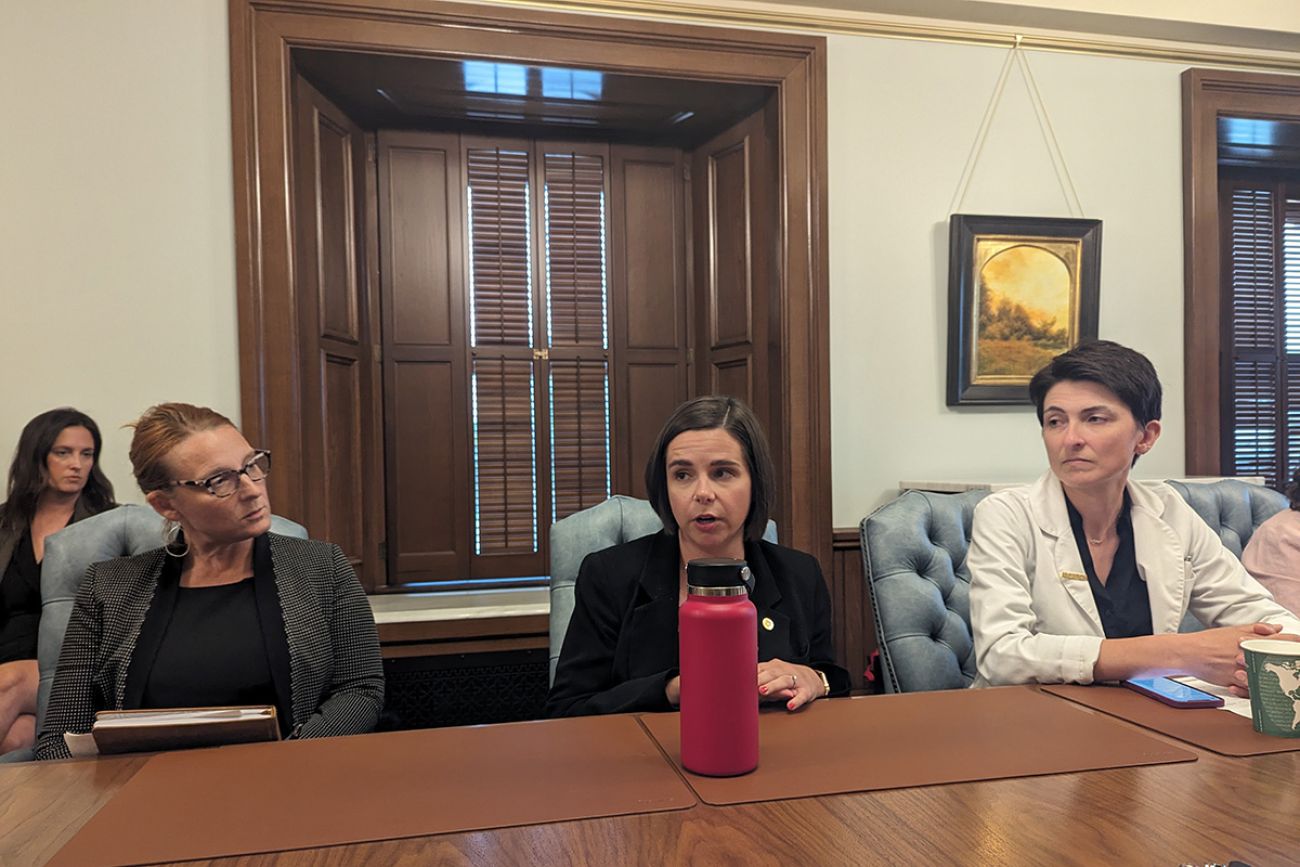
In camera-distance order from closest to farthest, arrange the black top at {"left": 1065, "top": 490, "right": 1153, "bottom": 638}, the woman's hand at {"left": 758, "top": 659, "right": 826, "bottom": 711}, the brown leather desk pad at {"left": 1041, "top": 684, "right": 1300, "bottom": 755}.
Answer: the brown leather desk pad at {"left": 1041, "top": 684, "right": 1300, "bottom": 755} < the woman's hand at {"left": 758, "top": 659, "right": 826, "bottom": 711} < the black top at {"left": 1065, "top": 490, "right": 1153, "bottom": 638}

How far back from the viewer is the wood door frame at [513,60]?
8.81 feet

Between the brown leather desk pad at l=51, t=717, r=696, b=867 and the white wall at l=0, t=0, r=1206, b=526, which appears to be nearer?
the brown leather desk pad at l=51, t=717, r=696, b=867

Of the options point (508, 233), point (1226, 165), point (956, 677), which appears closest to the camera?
point (956, 677)

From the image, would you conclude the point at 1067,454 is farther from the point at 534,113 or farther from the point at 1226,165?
the point at 1226,165

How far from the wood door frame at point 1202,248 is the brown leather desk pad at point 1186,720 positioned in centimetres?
249

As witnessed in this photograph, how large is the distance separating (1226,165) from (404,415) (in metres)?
3.72

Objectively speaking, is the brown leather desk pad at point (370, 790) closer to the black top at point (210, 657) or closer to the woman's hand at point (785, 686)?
the woman's hand at point (785, 686)

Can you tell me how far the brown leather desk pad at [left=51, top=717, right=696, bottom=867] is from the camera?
84 cm

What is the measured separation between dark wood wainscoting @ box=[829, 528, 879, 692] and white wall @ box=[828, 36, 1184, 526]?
10 centimetres

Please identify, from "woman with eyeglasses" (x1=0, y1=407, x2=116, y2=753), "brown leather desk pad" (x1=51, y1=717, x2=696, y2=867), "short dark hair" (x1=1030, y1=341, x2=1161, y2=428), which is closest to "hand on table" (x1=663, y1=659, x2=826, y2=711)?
"brown leather desk pad" (x1=51, y1=717, x2=696, y2=867)

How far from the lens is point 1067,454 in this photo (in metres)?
1.61

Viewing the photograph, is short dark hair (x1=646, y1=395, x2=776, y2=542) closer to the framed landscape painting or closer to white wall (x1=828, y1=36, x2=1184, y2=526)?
white wall (x1=828, y1=36, x2=1184, y2=526)

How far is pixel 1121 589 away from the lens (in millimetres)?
1627

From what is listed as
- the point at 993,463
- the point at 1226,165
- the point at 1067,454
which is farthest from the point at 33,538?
the point at 1226,165
